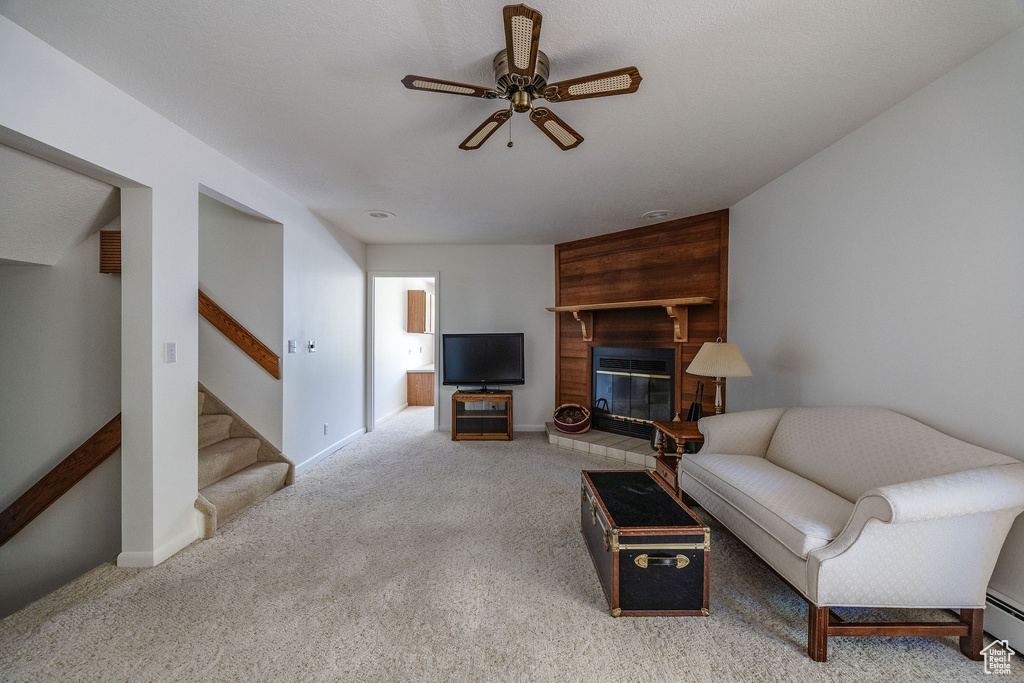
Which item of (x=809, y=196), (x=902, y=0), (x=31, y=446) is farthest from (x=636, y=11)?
(x=31, y=446)

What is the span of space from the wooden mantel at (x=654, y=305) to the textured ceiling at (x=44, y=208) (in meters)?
3.76

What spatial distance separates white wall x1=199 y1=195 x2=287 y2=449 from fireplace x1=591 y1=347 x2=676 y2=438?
10.6 feet

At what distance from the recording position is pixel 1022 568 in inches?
58.3

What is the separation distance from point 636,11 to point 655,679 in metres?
2.32

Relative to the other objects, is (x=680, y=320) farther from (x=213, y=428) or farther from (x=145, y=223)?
(x=213, y=428)

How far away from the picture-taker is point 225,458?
2875 millimetres

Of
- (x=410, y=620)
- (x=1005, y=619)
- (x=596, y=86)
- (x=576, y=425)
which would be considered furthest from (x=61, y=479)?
(x=1005, y=619)

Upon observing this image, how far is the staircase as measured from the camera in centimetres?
256

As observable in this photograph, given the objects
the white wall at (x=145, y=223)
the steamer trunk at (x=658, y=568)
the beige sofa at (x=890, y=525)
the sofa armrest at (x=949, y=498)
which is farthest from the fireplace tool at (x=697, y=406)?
the white wall at (x=145, y=223)

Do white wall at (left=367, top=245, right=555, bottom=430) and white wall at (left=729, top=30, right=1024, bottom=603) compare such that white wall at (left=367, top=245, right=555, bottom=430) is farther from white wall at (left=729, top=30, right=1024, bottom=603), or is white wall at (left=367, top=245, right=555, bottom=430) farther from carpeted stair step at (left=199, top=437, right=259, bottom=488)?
white wall at (left=729, top=30, right=1024, bottom=603)

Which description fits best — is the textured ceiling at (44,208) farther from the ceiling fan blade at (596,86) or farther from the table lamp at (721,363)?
the table lamp at (721,363)

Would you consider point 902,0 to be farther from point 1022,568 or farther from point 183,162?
point 183,162

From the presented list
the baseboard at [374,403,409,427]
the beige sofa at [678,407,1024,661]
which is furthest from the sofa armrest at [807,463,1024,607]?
the baseboard at [374,403,409,427]

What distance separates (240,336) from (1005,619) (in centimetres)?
446
